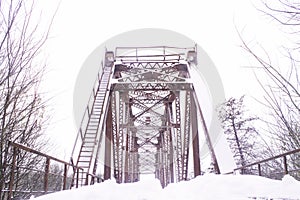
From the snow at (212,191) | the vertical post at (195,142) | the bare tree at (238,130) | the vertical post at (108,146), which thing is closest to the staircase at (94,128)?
the vertical post at (108,146)

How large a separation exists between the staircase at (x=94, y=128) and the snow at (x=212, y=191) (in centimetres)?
459

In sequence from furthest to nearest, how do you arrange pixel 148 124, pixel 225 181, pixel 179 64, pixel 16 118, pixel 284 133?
1. pixel 148 124
2. pixel 179 64
3. pixel 284 133
4. pixel 16 118
5. pixel 225 181

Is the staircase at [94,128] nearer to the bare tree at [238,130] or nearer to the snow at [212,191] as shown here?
the snow at [212,191]

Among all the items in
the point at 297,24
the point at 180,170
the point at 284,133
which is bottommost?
the point at 180,170

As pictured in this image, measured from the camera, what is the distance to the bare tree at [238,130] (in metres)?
19.2

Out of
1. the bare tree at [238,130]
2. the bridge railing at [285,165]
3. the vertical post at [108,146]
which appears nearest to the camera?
the bridge railing at [285,165]

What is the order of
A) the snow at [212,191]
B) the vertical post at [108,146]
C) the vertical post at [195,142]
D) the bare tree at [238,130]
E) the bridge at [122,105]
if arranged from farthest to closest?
1. the bare tree at [238,130]
2. the vertical post at [108,146]
3. the vertical post at [195,142]
4. the bridge at [122,105]
5. the snow at [212,191]

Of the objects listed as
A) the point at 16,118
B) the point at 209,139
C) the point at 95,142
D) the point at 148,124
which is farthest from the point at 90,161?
the point at 148,124

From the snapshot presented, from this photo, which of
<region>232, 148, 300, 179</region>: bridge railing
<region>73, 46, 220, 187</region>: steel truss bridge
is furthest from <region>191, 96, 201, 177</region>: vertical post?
<region>232, 148, 300, 179</region>: bridge railing

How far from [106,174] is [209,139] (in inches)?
177

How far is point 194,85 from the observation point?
37.4 feet

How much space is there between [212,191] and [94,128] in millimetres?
7348

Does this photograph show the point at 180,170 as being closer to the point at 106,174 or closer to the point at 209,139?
the point at 106,174

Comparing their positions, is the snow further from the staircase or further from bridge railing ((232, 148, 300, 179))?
the staircase
